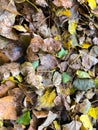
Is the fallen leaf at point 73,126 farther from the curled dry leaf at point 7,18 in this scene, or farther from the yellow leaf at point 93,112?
the curled dry leaf at point 7,18

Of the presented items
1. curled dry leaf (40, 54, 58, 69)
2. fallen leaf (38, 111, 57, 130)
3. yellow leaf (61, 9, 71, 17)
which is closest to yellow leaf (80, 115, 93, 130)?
fallen leaf (38, 111, 57, 130)

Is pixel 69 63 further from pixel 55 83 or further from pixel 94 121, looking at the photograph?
pixel 94 121

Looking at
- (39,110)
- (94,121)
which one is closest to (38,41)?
(39,110)

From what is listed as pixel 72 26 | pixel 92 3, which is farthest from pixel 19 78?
pixel 92 3

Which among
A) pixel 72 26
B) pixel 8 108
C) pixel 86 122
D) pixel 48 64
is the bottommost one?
pixel 86 122

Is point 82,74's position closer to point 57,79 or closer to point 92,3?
point 57,79

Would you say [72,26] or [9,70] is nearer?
[9,70]

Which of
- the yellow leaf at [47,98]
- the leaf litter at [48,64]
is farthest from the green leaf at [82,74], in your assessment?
the yellow leaf at [47,98]

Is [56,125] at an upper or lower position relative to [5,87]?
lower
